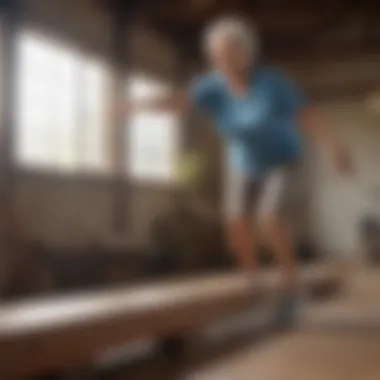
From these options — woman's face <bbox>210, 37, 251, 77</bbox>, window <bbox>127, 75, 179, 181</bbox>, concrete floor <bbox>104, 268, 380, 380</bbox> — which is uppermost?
woman's face <bbox>210, 37, 251, 77</bbox>

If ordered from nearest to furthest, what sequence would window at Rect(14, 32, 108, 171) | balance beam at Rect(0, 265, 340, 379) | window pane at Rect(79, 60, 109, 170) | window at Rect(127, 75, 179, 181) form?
balance beam at Rect(0, 265, 340, 379) < window at Rect(127, 75, 179, 181) < window pane at Rect(79, 60, 109, 170) < window at Rect(14, 32, 108, 171)

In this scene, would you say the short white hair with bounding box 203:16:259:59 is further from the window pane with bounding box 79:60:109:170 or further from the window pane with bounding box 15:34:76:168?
the window pane with bounding box 15:34:76:168

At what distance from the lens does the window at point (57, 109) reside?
5.54 ft

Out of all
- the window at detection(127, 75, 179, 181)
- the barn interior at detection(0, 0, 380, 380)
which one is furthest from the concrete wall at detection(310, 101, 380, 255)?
the window at detection(127, 75, 179, 181)

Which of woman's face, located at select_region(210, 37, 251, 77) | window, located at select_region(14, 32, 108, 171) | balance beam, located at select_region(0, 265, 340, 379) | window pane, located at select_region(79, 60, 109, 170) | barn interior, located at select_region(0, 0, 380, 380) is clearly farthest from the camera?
window, located at select_region(14, 32, 108, 171)

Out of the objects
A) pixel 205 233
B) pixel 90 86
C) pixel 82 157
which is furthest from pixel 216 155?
pixel 82 157

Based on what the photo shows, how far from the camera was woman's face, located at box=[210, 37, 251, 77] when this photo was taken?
49.3 inches

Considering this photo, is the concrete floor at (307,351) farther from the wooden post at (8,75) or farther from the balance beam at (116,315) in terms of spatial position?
the wooden post at (8,75)

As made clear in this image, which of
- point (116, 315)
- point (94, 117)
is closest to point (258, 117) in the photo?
point (116, 315)

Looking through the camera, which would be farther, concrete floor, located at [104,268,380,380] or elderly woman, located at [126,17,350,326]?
elderly woman, located at [126,17,350,326]

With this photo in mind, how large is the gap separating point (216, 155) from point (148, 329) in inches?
14.6

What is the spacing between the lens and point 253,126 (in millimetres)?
1262

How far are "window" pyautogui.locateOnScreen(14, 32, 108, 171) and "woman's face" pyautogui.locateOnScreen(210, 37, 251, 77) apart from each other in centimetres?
42

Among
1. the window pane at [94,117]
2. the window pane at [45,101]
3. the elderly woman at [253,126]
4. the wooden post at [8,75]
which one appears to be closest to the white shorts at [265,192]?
the elderly woman at [253,126]
